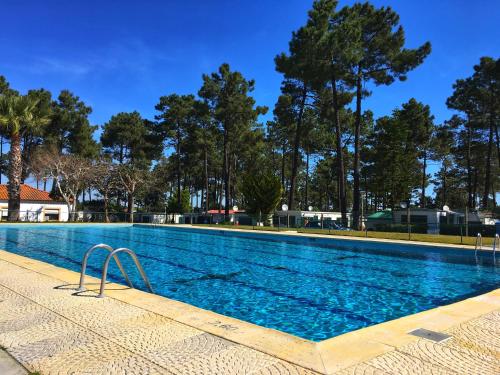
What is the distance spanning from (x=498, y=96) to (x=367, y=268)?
93.0 feet

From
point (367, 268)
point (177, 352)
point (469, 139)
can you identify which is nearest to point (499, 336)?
point (177, 352)

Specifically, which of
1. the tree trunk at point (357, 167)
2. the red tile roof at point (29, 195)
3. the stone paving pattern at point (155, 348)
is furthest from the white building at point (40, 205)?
the stone paving pattern at point (155, 348)

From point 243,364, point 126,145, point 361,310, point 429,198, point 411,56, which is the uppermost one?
point 411,56

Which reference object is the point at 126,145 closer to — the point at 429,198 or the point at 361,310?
the point at 361,310

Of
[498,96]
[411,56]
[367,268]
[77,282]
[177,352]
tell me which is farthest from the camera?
[498,96]

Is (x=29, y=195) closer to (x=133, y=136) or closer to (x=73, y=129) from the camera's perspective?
(x=73, y=129)

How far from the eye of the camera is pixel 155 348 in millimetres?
3482

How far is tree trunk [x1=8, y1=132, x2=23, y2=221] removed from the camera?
29.0m

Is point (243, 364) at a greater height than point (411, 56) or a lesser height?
lesser

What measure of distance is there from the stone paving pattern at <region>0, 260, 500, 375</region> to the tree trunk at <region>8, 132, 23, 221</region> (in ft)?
93.1

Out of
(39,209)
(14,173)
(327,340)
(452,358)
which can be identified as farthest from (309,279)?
(39,209)

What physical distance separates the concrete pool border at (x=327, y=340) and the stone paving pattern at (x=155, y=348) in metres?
0.11

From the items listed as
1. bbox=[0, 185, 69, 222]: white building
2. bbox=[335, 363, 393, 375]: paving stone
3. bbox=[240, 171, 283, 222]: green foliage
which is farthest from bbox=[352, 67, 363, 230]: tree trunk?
bbox=[0, 185, 69, 222]: white building

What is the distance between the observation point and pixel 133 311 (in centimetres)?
478
